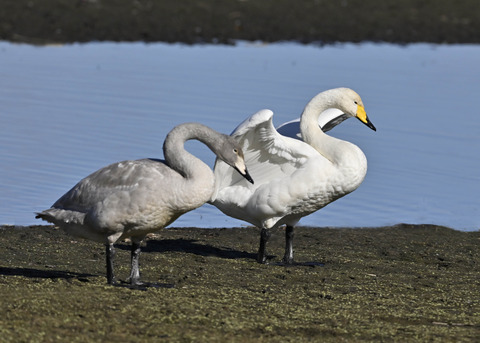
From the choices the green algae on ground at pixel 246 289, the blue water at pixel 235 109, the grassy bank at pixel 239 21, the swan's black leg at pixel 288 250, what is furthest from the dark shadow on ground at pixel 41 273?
the grassy bank at pixel 239 21

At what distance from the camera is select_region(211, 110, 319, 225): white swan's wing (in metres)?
8.22

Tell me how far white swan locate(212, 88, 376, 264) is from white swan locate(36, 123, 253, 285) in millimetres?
1379

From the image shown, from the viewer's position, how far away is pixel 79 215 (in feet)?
21.6

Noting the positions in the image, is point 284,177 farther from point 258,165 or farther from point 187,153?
point 187,153

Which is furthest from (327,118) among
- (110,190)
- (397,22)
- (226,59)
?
(397,22)

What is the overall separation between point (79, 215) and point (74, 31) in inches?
599

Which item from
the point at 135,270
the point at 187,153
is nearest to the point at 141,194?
the point at 187,153

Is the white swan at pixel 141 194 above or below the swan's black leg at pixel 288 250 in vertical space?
above

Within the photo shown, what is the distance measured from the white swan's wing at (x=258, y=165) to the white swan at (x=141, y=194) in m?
1.45

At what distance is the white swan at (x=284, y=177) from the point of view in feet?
26.8

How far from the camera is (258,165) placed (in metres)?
8.42

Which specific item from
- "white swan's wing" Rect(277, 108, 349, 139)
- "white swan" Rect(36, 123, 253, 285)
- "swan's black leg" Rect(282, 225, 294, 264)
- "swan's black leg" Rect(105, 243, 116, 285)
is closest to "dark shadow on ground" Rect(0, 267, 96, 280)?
"swan's black leg" Rect(105, 243, 116, 285)

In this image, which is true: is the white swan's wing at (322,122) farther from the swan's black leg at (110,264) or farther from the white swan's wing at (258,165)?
the swan's black leg at (110,264)

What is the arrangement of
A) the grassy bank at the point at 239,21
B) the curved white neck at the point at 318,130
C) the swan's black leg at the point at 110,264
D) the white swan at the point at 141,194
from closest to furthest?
the white swan at the point at 141,194 → the swan's black leg at the point at 110,264 → the curved white neck at the point at 318,130 → the grassy bank at the point at 239,21
